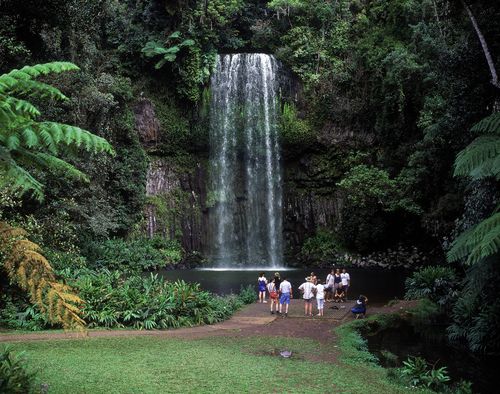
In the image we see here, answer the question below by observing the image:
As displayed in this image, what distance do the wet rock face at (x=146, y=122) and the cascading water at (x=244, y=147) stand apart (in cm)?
334

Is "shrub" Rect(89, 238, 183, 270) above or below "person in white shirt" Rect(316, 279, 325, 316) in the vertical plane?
above

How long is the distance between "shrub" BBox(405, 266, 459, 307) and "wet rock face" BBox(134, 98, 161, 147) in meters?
17.8

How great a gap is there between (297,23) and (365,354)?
26024mm

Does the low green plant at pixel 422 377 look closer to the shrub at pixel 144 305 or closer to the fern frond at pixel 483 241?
the fern frond at pixel 483 241

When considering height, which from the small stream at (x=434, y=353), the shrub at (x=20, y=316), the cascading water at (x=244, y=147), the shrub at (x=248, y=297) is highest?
the cascading water at (x=244, y=147)

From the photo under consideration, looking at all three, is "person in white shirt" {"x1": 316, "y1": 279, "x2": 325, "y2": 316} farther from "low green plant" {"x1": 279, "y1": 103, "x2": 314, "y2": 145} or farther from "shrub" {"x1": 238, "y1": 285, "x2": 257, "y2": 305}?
"low green plant" {"x1": 279, "y1": 103, "x2": 314, "y2": 145}

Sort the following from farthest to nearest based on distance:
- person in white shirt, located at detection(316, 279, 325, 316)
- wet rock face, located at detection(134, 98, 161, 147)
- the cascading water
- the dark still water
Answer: the cascading water → wet rock face, located at detection(134, 98, 161, 147) → the dark still water → person in white shirt, located at detection(316, 279, 325, 316)

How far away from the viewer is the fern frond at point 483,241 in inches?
324

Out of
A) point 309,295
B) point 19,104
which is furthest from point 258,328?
point 19,104

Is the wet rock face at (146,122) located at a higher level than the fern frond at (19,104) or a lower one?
higher

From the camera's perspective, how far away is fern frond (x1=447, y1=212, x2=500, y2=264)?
8219 mm

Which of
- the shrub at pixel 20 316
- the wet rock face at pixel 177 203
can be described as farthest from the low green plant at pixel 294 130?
the shrub at pixel 20 316

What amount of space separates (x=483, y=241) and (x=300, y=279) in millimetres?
15479

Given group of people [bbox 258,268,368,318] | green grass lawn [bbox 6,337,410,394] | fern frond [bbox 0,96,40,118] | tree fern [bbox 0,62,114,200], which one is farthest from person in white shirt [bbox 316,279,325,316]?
fern frond [bbox 0,96,40,118]
